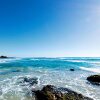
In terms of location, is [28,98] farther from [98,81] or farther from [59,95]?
[98,81]

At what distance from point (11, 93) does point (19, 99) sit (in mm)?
2100

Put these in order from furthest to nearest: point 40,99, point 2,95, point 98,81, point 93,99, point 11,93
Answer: point 98,81
point 11,93
point 2,95
point 93,99
point 40,99

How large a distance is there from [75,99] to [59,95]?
1.39 metres

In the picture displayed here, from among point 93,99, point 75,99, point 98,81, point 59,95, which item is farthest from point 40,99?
point 98,81

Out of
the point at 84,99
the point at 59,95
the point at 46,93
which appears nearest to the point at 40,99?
the point at 46,93

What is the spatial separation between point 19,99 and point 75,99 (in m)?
4.87

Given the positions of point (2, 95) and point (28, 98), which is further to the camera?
point (2, 95)

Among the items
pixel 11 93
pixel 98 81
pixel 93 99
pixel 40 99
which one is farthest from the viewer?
pixel 98 81

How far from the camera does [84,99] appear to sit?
10.7 m

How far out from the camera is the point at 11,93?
42.1 feet

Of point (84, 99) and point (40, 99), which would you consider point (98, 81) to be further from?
point (40, 99)

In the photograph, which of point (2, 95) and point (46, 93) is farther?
point (2, 95)

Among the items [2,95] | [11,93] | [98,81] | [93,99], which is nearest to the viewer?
[93,99]

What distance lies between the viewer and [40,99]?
10461mm
